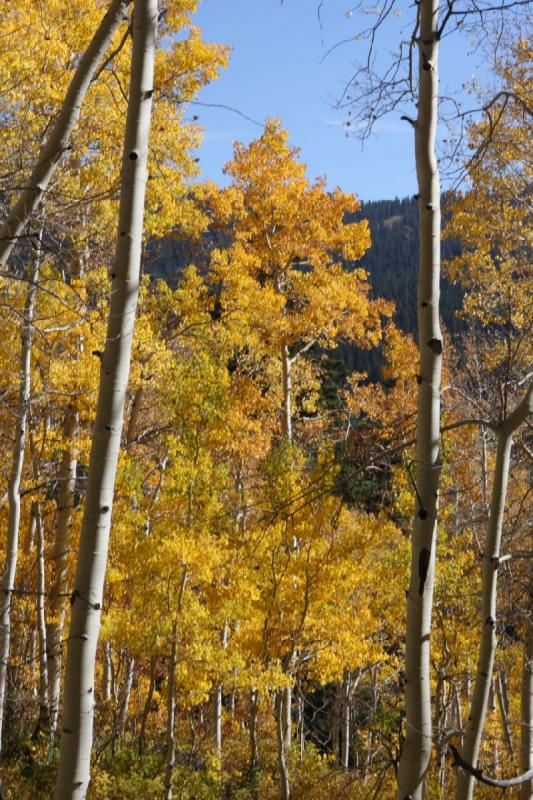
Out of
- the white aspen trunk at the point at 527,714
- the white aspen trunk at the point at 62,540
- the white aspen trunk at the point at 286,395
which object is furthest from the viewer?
the white aspen trunk at the point at 286,395

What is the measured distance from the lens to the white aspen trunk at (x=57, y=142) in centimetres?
263

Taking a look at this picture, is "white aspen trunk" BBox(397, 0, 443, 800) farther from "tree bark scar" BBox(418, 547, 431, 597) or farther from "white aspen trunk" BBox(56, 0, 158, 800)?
"white aspen trunk" BBox(56, 0, 158, 800)

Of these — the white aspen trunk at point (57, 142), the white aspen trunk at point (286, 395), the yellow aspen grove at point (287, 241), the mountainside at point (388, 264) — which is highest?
the mountainside at point (388, 264)

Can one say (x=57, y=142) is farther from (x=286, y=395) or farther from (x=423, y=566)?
(x=286, y=395)

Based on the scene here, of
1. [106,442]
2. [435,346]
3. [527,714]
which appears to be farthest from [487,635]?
[106,442]

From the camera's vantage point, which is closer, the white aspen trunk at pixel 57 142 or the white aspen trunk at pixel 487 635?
the white aspen trunk at pixel 57 142

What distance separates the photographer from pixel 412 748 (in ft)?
7.99

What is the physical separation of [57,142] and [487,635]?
10.7 feet

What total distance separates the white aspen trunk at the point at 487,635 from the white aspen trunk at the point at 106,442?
184cm

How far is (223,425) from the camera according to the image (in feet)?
27.1

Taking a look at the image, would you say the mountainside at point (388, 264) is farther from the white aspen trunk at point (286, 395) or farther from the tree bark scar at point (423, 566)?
the tree bark scar at point (423, 566)

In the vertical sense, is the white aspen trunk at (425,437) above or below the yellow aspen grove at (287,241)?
below

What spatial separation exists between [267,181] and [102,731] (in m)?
9.98

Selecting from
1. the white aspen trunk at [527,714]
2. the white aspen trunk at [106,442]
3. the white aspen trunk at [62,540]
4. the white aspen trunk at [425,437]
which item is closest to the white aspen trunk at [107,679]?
the white aspen trunk at [62,540]
